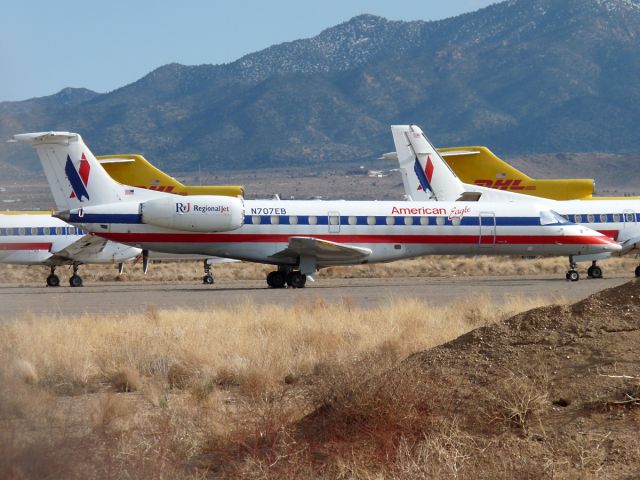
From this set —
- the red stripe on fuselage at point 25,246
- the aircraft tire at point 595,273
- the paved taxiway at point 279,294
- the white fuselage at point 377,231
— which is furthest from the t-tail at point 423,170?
the red stripe on fuselage at point 25,246

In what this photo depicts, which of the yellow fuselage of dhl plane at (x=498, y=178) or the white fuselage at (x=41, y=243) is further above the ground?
the yellow fuselage of dhl plane at (x=498, y=178)

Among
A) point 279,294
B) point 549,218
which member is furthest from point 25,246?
point 549,218

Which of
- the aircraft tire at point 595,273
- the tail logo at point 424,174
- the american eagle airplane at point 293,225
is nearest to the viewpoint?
the american eagle airplane at point 293,225

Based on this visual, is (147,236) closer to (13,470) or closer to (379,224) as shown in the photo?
(379,224)

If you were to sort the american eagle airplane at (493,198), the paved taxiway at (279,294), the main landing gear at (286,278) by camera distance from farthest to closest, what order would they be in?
the american eagle airplane at (493,198)
the main landing gear at (286,278)
the paved taxiway at (279,294)

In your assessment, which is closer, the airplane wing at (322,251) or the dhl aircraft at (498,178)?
the airplane wing at (322,251)

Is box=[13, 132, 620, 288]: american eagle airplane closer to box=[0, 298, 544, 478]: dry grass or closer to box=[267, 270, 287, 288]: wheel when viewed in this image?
box=[267, 270, 287, 288]: wheel

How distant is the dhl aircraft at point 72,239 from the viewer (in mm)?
39344

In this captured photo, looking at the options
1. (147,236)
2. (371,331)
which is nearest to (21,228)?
(147,236)

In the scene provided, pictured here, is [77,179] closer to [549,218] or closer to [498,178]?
[549,218]

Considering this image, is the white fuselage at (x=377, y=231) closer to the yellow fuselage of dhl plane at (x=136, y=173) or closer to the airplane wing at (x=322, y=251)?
the airplane wing at (x=322, y=251)

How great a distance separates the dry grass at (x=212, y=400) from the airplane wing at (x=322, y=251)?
555 inches

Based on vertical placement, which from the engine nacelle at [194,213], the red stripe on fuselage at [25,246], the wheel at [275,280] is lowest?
the wheel at [275,280]

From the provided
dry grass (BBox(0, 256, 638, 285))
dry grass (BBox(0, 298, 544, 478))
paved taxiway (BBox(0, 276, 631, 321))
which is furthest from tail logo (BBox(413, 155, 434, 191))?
dry grass (BBox(0, 298, 544, 478))
